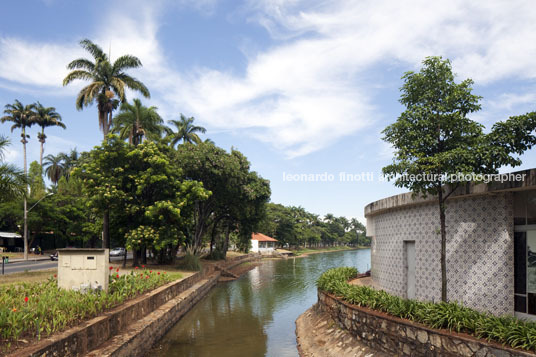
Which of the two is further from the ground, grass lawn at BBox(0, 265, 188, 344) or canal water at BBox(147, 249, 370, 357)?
grass lawn at BBox(0, 265, 188, 344)

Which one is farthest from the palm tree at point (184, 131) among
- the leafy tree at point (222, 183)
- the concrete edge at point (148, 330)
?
the concrete edge at point (148, 330)

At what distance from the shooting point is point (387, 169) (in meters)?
11.4

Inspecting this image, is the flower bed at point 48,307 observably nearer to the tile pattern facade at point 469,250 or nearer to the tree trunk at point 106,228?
the tile pattern facade at point 469,250

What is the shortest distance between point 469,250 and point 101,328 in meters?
11.1

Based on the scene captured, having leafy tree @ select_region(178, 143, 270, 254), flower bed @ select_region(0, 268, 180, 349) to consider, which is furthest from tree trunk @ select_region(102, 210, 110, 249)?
flower bed @ select_region(0, 268, 180, 349)

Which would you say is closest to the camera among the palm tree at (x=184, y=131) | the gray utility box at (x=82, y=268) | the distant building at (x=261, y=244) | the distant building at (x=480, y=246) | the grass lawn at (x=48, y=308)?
the grass lawn at (x=48, y=308)

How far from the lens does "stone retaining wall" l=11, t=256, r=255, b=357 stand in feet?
28.1

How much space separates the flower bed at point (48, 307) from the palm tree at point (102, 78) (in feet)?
57.4

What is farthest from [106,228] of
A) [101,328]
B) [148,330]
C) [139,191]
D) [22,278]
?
[101,328]

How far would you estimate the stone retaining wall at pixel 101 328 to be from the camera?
8.56 metres

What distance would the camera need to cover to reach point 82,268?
14.1m

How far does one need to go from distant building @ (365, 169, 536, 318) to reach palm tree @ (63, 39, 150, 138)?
956 inches

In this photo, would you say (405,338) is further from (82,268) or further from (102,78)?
(102,78)

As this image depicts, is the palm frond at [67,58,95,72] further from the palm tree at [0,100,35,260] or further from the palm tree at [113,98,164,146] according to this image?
the palm tree at [0,100,35,260]
